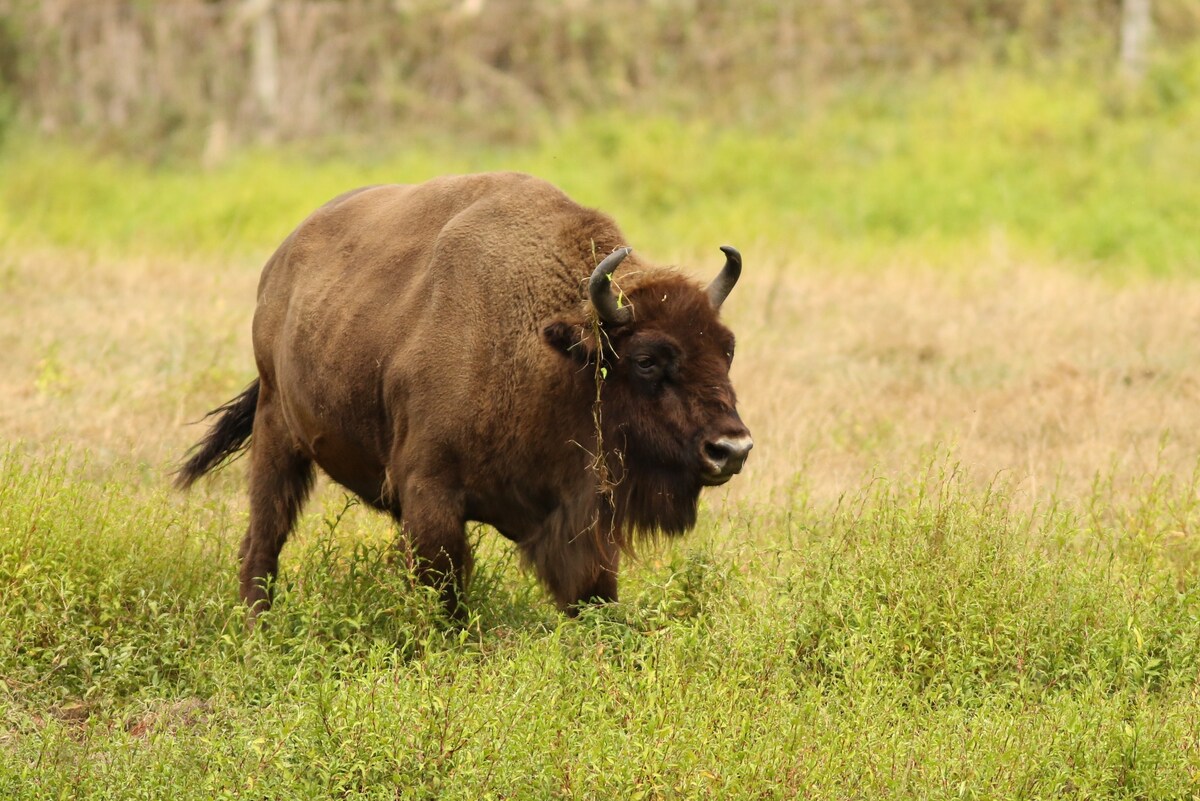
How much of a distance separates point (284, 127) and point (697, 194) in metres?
5.53

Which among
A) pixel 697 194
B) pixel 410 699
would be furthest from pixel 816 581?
pixel 697 194

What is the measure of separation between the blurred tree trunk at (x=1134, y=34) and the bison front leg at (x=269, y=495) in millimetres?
13386

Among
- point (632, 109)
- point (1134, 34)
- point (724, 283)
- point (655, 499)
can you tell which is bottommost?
point (632, 109)

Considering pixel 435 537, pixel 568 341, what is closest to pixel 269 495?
pixel 435 537

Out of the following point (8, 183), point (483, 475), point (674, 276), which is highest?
point (674, 276)

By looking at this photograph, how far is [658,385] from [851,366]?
456 cm

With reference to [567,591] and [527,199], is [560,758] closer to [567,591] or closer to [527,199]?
[567,591]

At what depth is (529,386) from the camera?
593 centimetres

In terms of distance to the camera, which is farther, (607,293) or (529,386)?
(529,386)

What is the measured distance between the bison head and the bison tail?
2.12 m

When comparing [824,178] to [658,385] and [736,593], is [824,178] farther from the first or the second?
[658,385]

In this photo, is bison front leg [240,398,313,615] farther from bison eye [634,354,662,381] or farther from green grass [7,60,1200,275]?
green grass [7,60,1200,275]

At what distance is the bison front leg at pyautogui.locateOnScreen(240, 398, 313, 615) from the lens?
21.9ft

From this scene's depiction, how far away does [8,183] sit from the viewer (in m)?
15.6
